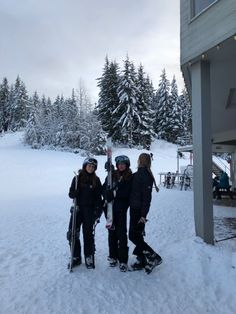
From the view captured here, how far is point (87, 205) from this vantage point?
5715 millimetres

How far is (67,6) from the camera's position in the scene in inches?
445

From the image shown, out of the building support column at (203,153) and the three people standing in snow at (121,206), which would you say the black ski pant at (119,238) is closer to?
the three people standing in snow at (121,206)

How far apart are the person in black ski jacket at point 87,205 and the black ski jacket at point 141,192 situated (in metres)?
0.59

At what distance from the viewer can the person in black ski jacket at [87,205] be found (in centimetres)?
567

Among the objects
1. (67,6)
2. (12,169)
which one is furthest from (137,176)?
(12,169)

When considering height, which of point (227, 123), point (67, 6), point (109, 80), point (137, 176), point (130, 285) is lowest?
point (130, 285)

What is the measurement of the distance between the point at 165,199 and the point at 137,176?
1022 centimetres

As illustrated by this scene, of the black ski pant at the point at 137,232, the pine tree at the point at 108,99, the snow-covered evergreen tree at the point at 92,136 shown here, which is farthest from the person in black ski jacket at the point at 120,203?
the pine tree at the point at 108,99

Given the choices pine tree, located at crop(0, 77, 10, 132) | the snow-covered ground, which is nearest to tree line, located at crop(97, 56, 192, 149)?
pine tree, located at crop(0, 77, 10, 132)

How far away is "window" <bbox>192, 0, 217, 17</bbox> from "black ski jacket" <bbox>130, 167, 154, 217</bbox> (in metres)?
3.54

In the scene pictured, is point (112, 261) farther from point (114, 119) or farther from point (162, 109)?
point (162, 109)

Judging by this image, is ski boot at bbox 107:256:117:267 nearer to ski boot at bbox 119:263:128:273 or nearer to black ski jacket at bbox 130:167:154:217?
ski boot at bbox 119:263:128:273

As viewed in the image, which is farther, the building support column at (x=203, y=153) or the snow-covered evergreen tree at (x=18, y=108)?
the snow-covered evergreen tree at (x=18, y=108)

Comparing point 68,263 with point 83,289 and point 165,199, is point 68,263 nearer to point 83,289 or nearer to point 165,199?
point 83,289
